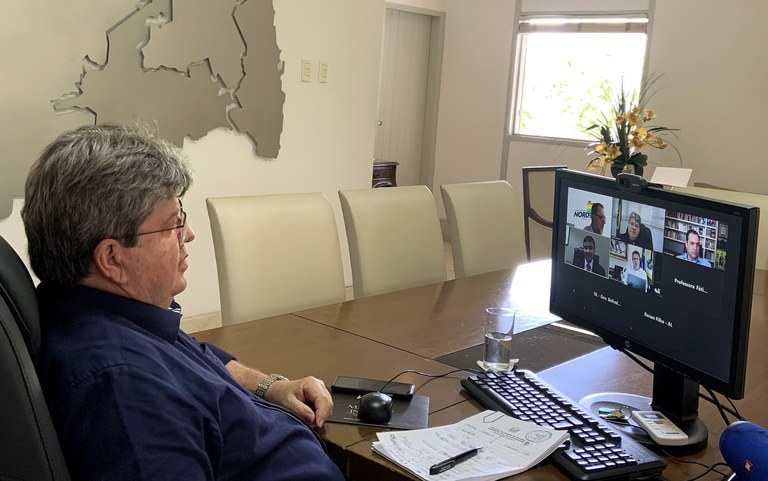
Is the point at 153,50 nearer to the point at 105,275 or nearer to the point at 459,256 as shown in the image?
the point at 459,256

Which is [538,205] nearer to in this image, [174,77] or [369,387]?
[174,77]

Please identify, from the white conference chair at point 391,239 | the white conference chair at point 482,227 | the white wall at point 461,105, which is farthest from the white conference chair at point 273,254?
the white wall at point 461,105

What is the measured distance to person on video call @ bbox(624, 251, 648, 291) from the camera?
5.13ft

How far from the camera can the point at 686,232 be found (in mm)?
1451

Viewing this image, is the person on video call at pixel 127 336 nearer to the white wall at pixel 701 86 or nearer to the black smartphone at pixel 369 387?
the black smartphone at pixel 369 387

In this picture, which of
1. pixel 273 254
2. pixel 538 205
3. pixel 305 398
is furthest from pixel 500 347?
pixel 538 205

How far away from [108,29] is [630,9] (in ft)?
13.0

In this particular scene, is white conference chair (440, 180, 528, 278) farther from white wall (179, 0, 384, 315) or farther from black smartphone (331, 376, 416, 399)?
black smartphone (331, 376, 416, 399)

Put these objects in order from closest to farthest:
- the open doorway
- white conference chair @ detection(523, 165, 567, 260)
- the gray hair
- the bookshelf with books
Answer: the gray hair → the bookshelf with books → white conference chair @ detection(523, 165, 567, 260) → the open doorway

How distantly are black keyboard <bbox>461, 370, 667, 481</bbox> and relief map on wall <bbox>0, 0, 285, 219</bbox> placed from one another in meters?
2.31

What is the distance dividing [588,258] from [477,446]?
21.7 inches

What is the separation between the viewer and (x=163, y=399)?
109cm

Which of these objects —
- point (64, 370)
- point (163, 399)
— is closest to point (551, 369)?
point (163, 399)

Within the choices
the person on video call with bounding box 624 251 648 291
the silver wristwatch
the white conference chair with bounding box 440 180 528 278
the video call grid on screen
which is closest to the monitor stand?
the video call grid on screen
